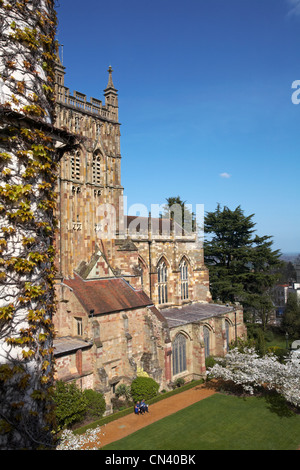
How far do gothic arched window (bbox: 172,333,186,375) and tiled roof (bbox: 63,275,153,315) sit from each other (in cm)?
502

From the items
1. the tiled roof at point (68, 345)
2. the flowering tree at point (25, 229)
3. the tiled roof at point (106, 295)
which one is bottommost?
the tiled roof at point (68, 345)

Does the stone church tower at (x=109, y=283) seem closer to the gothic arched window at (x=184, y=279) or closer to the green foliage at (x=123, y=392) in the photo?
the green foliage at (x=123, y=392)

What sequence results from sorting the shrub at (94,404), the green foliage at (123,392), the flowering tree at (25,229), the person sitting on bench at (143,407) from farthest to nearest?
the green foliage at (123,392)
the person sitting on bench at (143,407)
the shrub at (94,404)
the flowering tree at (25,229)

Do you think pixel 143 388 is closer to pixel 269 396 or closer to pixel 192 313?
pixel 269 396

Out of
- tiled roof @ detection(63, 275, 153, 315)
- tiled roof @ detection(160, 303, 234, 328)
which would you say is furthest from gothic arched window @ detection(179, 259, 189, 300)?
tiled roof @ detection(63, 275, 153, 315)

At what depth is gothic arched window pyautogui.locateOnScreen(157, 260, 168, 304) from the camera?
3462 centimetres

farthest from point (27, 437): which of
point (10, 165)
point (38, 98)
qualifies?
point (38, 98)

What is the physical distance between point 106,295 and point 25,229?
20.5 m

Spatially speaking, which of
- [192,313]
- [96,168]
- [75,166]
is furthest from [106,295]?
[192,313]

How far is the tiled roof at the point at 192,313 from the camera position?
30.5 meters

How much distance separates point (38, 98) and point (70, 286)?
19.2 metres

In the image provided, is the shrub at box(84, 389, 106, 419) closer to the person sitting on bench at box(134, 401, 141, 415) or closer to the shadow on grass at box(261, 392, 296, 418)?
the person sitting on bench at box(134, 401, 141, 415)

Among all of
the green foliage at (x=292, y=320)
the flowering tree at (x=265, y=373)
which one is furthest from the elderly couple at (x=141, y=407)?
the green foliage at (x=292, y=320)

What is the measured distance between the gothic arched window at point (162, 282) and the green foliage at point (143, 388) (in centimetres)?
1100
